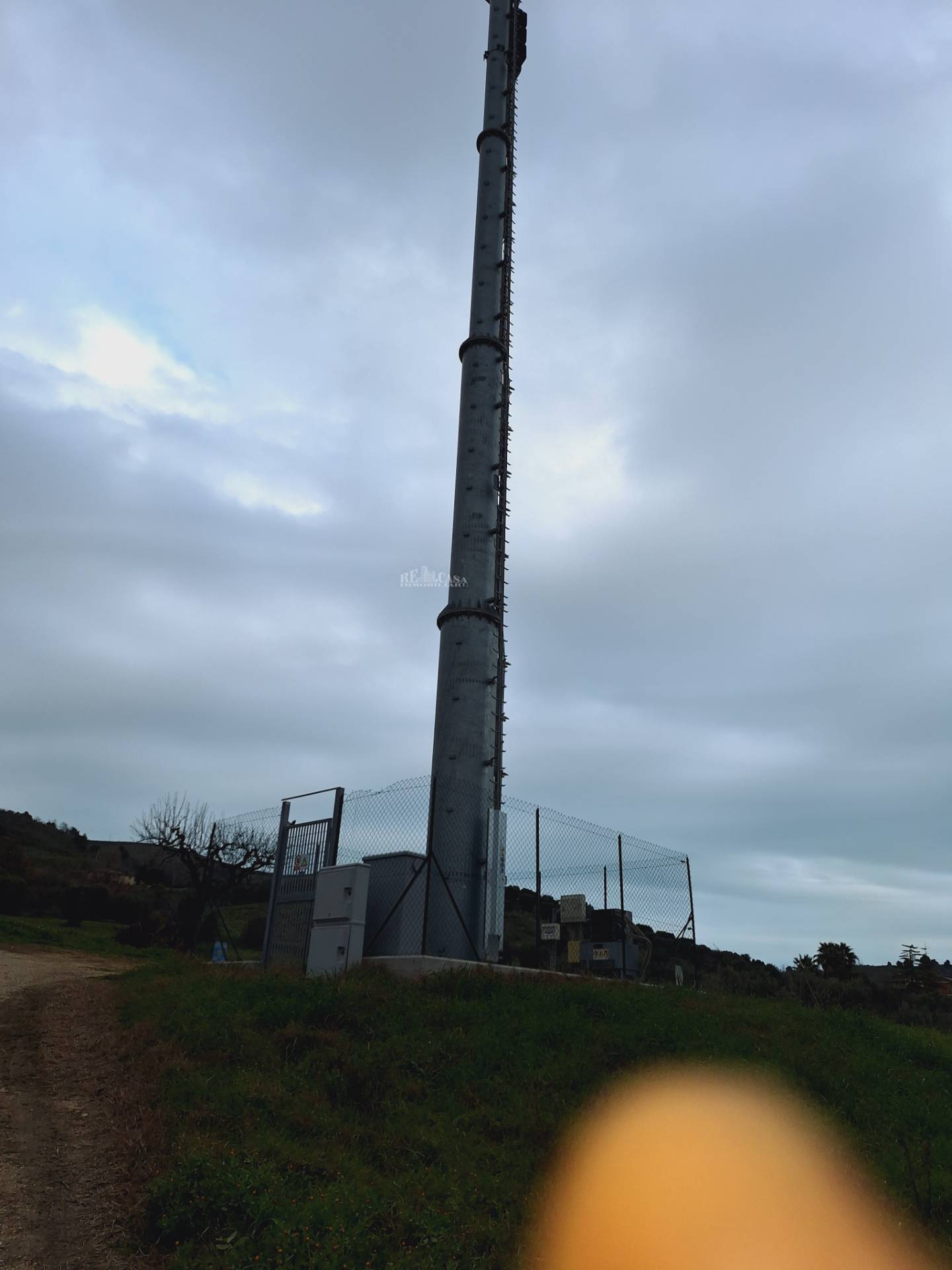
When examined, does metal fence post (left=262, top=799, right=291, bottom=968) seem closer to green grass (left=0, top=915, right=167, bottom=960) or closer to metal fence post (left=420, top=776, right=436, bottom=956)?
metal fence post (left=420, top=776, right=436, bottom=956)

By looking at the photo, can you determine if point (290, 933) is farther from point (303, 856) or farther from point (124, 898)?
point (124, 898)

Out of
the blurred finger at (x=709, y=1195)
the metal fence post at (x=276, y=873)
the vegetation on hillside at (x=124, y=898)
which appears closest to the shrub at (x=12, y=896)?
the vegetation on hillside at (x=124, y=898)

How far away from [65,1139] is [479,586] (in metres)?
13.6

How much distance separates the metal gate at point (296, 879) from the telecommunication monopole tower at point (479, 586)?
7.57 feet

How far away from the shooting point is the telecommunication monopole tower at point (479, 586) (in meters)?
17.3

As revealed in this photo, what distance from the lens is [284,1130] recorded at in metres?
9.16

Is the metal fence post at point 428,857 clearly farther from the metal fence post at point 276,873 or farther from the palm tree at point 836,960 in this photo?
the palm tree at point 836,960

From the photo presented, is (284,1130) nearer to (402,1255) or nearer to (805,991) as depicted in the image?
(402,1255)

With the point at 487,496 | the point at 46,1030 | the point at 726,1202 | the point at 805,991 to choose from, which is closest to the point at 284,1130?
the point at 726,1202

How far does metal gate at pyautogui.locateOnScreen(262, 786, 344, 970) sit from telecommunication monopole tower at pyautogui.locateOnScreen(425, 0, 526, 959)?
2306 mm

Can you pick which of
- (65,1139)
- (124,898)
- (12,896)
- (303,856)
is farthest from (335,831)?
(124,898)

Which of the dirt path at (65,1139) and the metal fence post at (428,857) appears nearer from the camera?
the dirt path at (65,1139)

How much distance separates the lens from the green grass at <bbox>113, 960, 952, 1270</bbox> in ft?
24.3

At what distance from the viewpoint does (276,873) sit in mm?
18812
